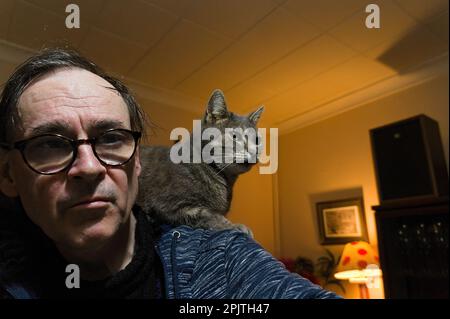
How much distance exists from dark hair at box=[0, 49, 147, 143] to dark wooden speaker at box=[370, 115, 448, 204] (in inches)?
49.8

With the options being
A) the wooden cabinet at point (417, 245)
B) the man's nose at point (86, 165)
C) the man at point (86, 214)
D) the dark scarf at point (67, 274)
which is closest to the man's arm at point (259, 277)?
the man at point (86, 214)

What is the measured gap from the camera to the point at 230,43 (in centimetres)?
40

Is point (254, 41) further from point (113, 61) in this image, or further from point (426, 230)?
point (426, 230)

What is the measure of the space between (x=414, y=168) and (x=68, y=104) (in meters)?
1.55

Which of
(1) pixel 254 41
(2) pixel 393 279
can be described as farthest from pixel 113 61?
(2) pixel 393 279

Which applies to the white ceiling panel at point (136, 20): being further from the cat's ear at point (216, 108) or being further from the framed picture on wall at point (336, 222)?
the framed picture on wall at point (336, 222)

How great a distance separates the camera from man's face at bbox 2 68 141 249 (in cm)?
35

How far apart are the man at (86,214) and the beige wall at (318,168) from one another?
68 mm

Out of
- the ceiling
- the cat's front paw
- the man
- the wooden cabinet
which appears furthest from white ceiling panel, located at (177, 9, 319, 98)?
the wooden cabinet

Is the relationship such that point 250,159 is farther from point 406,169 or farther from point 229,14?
point 406,169

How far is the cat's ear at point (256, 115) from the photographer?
433 mm

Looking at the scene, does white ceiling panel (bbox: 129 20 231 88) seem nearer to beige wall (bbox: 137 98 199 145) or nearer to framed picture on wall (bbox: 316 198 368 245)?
beige wall (bbox: 137 98 199 145)

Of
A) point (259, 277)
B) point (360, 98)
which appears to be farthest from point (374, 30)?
point (259, 277)

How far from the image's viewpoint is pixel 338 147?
1.78 ft
